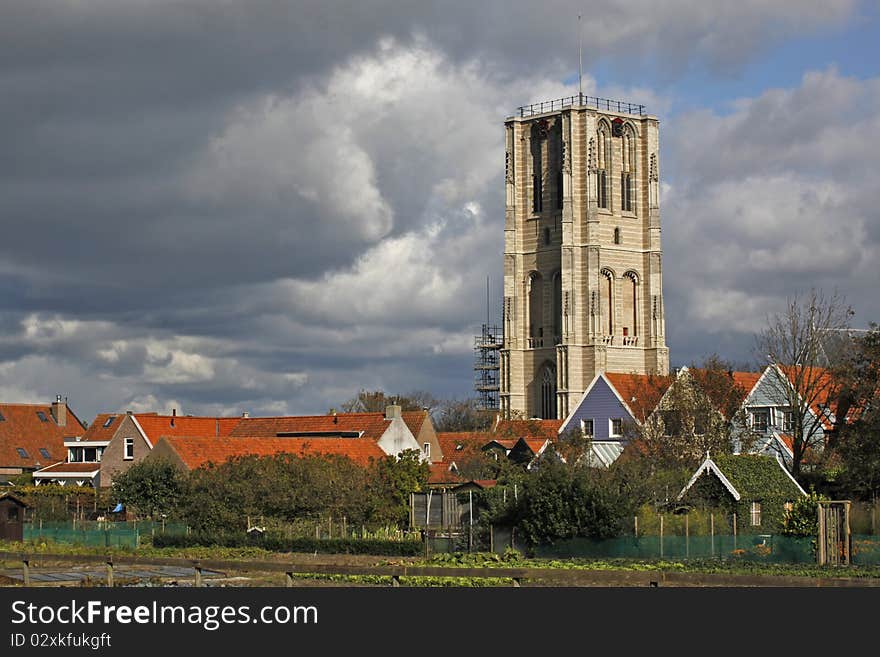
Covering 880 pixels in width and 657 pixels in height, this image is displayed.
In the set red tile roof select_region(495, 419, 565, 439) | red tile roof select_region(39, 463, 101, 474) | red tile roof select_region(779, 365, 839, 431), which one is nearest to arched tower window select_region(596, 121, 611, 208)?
red tile roof select_region(495, 419, 565, 439)

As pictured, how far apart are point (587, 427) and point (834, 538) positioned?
42.9 meters

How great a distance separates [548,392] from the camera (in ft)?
477

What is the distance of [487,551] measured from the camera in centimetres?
5356

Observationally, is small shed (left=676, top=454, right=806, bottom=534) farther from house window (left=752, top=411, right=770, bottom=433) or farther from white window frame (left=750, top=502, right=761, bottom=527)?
house window (left=752, top=411, right=770, bottom=433)

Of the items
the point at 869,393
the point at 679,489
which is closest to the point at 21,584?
the point at 679,489

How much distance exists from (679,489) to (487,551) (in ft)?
28.4

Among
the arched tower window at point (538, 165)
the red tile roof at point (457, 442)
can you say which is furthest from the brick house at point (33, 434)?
the arched tower window at point (538, 165)

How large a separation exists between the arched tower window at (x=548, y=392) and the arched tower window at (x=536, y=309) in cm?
318

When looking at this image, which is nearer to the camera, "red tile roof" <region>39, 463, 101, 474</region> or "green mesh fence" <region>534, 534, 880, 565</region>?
"green mesh fence" <region>534, 534, 880, 565</region>

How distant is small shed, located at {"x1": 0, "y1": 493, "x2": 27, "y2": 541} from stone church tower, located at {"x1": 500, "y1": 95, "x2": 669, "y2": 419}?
78.1 metres

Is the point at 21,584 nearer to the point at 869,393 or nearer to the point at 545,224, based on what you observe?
the point at 869,393

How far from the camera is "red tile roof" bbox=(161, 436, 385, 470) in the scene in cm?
7531

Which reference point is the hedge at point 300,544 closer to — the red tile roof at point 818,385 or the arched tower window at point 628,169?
the red tile roof at point 818,385

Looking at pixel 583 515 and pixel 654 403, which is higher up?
pixel 654 403
